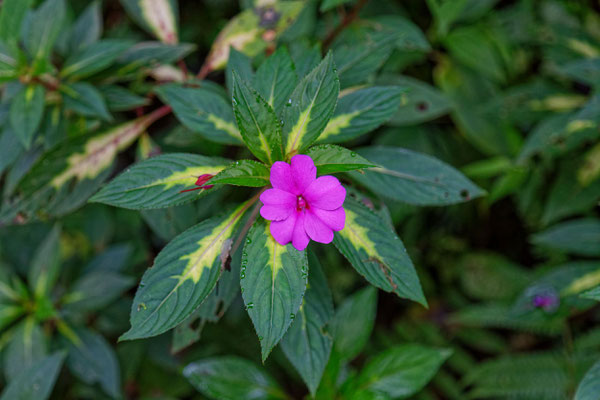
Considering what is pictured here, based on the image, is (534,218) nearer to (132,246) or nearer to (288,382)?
(288,382)

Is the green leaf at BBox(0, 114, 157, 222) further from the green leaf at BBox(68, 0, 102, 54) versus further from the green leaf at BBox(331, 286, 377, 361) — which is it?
the green leaf at BBox(331, 286, 377, 361)

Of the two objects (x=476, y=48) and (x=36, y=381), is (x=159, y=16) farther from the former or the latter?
(x=36, y=381)

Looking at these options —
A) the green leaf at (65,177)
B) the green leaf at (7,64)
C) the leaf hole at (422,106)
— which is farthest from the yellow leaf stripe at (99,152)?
the leaf hole at (422,106)

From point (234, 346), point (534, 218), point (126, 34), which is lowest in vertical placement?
point (234, 346)

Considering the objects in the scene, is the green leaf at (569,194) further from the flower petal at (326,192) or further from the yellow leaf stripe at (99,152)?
the yellow leaf stripe at (99,152)

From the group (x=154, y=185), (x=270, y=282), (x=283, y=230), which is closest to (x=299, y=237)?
(x=283, y=230)

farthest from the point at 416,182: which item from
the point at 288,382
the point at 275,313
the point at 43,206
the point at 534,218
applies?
the point at 288,382

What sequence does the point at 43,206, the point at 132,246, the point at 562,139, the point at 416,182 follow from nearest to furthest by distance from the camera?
the point at 416,182 → the point at 43,206 → the point at 562,139 → the point at 132,246
